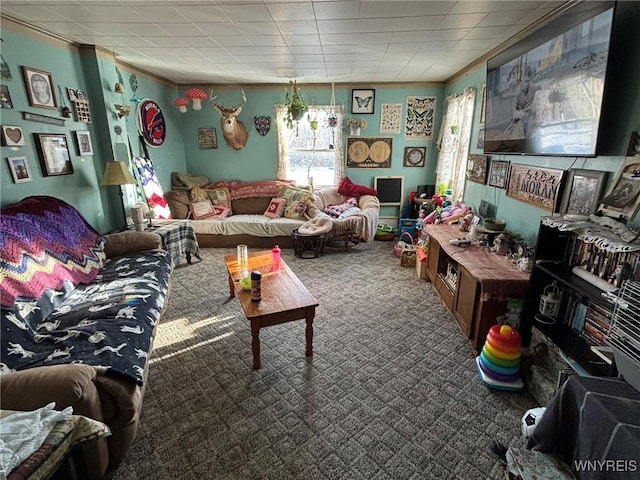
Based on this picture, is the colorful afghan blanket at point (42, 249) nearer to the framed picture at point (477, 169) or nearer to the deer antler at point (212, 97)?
the deer antler at point (212, 97)

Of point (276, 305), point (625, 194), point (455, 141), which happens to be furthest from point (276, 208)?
point (625, 194)

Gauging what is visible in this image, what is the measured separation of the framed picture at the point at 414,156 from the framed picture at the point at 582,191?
10.0 feet

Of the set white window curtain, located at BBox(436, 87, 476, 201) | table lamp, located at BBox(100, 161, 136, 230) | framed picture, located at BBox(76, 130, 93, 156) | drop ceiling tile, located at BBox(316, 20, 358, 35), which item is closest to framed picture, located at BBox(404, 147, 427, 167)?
white window curtain, located at BBox(436, 87, 476, 201)

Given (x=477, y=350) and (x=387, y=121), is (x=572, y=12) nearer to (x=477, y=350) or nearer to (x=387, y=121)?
(x=477, y=350)

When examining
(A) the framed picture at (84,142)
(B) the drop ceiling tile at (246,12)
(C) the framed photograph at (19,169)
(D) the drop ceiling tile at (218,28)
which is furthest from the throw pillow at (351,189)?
(C) the framed photograph at (19,169)

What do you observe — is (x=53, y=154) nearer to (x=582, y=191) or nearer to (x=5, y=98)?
(x=5, y=98)

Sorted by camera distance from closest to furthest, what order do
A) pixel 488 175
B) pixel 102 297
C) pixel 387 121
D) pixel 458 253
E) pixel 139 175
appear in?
pixel 102 297
pixel 458 253
pixel 488 175
pixel 139 175
pixel 387 121

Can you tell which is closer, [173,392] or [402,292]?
[173,392]

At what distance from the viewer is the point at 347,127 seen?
16.2ft

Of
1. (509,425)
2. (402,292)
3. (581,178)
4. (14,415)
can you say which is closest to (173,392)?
(14,415)

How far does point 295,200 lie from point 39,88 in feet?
9.81

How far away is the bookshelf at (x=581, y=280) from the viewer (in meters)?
1.45

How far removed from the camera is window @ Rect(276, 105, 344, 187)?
4.95 m

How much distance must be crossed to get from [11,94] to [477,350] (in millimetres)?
3963
